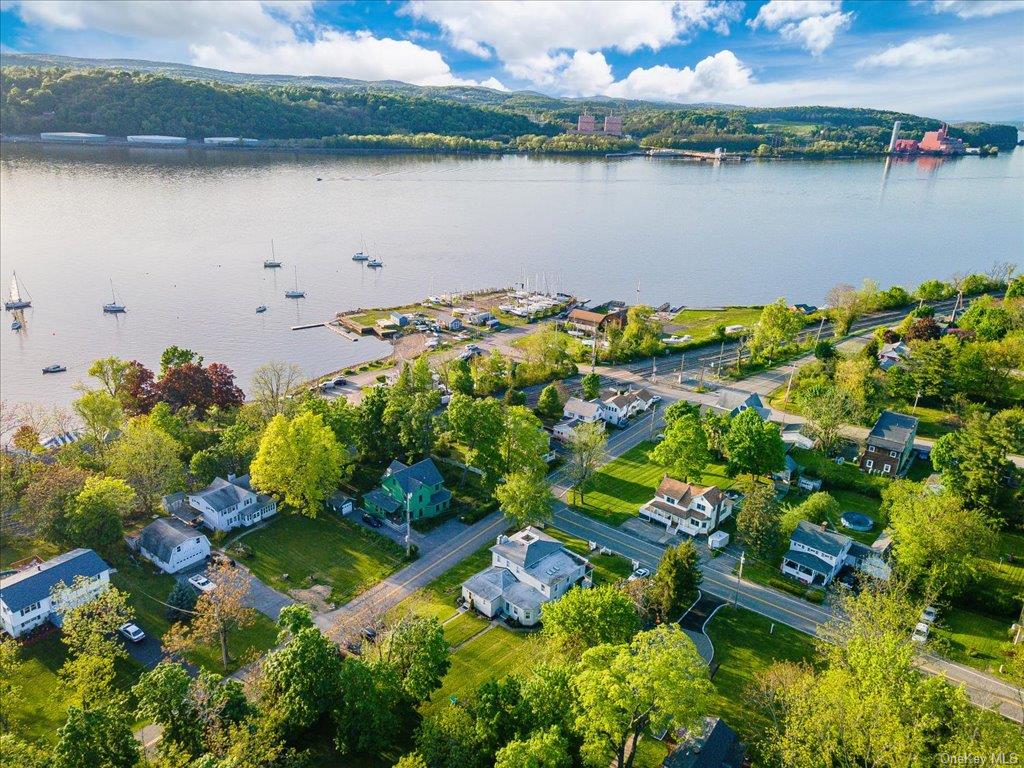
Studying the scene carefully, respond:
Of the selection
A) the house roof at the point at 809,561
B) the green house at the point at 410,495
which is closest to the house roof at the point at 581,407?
the green house at the point at 410,495

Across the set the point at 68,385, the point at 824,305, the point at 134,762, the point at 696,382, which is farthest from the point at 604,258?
the point at 134,762

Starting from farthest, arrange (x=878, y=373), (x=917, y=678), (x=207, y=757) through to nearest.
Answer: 1. (x=878, y=373)
2. (x=917, y=678)
3. (x=207, y=757)

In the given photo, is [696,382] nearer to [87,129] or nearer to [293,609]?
[293,609]

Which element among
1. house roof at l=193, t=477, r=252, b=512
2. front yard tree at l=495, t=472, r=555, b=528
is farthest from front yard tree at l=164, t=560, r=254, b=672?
front yard tree at l=495, t=472, r=555, b=528

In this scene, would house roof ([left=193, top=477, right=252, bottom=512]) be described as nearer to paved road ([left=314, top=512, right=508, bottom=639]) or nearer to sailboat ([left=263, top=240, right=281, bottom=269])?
paved road ([left=314, top=512, right=508, bottom=639])

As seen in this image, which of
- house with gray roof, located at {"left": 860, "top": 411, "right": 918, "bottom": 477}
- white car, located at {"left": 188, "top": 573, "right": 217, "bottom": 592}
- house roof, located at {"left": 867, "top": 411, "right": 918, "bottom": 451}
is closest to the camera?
white car, located at {"left": 188, "top": 573, "right": 217, "bottom": 592}
